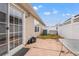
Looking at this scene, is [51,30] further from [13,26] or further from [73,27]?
[13,26]

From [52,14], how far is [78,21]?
37.3 ft

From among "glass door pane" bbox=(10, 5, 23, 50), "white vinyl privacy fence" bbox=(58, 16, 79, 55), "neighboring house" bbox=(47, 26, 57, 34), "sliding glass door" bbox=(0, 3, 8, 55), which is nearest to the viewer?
"sliding glass door" bbox=(0, 3, 8, 55)

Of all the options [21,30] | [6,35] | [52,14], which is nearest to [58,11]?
[52,14]

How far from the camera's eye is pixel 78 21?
5.64 m

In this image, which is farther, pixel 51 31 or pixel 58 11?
pixel 51 31

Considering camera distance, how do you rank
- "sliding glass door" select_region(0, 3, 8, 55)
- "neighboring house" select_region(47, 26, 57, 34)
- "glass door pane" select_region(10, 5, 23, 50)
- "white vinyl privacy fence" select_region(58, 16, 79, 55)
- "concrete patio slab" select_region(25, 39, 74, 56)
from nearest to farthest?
"sliding glass door" select_region(0, 3, 8, 55)
"glass door pane" select_region(10, 5, 23, 50)
"concrete patio slab" select_region(25, 39, 74, 56)
"white vinyl privacy fence" select_region(58, 16, 79, 55)
"neighboring house" select_region(47, 26, 57, 34)

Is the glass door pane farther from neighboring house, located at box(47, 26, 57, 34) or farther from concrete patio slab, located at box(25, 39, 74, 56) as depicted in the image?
neighboring house, located at box(47, 26, 57, 34)

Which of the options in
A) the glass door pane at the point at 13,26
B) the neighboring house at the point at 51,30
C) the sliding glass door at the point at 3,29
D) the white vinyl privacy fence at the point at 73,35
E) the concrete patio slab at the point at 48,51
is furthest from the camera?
the neighboring house at the point at 51,30

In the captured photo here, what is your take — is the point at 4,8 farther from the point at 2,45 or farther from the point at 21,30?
the point at 21,30

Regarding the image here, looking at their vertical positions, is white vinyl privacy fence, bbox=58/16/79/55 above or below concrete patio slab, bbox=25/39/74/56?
above

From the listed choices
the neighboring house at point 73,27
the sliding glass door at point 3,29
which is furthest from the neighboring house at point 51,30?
the sliding glass door at point 3,29

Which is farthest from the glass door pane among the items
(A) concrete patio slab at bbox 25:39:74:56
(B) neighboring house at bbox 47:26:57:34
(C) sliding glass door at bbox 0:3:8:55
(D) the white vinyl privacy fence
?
(B) neighboring house at bbox 47:26:57:34

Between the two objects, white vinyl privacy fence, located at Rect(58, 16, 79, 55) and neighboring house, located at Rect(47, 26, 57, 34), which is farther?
neighboring house, located at Rect(47, 26, 57, 34)

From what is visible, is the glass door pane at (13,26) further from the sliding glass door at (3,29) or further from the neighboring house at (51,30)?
the neighboring house at (51,30)
